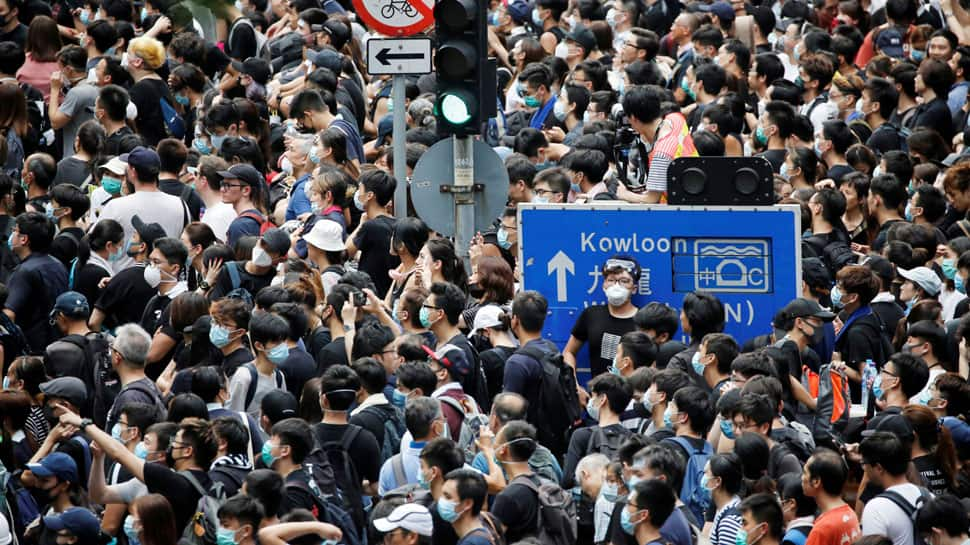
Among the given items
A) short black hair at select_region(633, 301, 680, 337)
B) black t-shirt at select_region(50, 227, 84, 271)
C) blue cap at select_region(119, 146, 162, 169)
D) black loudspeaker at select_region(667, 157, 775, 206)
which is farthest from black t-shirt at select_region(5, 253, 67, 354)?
black loudspeaker at select_region(667, 157, 775, 206)

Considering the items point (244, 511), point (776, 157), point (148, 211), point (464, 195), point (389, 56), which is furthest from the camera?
point (776, 157)

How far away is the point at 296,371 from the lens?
991 cm

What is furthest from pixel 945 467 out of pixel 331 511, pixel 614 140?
pixel 614 140

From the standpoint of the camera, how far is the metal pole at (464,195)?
11.2 metres

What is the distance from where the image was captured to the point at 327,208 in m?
12.2

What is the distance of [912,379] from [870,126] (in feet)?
22.7

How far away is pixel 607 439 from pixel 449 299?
1.49m

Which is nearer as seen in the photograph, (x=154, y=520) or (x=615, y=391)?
(x=154, y=520)

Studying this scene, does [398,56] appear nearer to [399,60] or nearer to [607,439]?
[399,60]

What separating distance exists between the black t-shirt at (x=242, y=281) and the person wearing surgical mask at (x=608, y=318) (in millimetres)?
2092

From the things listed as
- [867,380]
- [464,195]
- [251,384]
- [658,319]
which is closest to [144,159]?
[464,195]

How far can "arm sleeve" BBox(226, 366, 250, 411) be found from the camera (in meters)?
9.53

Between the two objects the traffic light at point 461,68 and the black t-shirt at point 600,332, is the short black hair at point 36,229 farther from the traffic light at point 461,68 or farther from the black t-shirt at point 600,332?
the black t-shirt at point 600,332

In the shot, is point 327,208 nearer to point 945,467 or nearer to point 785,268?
point 785,268
